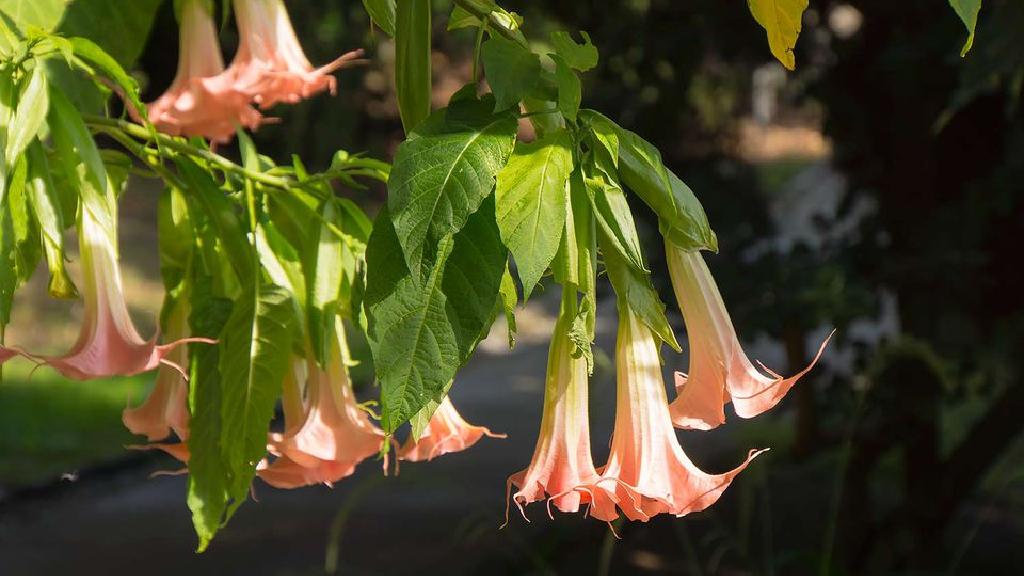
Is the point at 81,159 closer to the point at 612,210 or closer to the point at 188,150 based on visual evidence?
the point at 188,150

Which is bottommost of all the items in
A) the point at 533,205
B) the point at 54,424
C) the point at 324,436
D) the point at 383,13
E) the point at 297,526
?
the point at 297,526

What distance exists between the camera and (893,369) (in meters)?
2.51

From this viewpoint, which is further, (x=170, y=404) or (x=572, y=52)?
(x=170, y=404)

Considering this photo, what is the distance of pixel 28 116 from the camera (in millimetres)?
600

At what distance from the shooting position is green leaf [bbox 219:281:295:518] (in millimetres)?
680

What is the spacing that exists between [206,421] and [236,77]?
34 centimetres

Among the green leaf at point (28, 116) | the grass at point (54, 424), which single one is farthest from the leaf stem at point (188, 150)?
the grass at point (54, 424)

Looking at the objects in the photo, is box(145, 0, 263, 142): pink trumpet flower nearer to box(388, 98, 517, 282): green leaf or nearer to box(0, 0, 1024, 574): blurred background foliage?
box(388, 98, 517, 282): green leaf

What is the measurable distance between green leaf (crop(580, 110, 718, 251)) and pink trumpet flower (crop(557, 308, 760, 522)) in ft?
0.16

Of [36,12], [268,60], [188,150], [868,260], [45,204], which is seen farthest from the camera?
[868,260]

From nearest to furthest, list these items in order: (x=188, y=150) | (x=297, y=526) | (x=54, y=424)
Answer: (x=188, y=150), (x=297, y=526), (x=54, y=424)

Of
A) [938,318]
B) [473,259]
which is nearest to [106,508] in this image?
[938,318]

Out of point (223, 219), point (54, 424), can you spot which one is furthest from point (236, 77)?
point (54, 424)

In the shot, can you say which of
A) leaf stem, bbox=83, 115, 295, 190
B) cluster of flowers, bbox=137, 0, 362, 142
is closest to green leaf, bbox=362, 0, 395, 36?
leaf stem, bbox=83, 115, 295, 190
